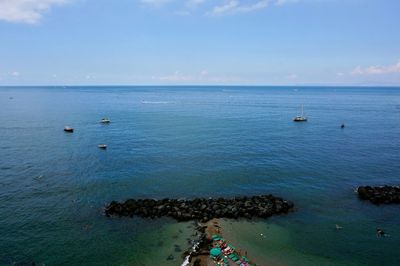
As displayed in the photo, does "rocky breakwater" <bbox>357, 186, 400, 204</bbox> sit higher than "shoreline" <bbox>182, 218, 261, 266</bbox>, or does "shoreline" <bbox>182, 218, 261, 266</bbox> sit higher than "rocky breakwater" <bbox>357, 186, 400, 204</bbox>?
"rocky breakwater" <bbox>357, 186, 400, 204</bbox>

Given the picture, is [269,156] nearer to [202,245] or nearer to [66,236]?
[202,245]

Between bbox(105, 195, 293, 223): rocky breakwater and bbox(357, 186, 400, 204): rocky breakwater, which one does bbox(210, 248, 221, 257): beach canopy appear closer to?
bbox(105, 195, 293, 223): rocky breakwater

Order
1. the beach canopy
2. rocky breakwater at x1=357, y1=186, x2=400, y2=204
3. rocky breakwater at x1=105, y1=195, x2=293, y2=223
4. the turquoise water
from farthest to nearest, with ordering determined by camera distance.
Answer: rocky breakwater at x1=357, y1=186, x2=400, y2=204 → rocky breakwater at x1=105, y1=195, x2=293, y2=223 → the turquoise water → the beach canopy

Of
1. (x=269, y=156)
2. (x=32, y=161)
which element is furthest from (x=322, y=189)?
(x=32, y=161)

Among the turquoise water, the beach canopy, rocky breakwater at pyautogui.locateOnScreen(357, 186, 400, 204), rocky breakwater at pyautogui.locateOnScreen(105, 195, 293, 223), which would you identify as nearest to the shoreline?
the beach canopy

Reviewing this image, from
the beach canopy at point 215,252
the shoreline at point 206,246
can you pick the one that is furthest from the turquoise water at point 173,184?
the beach canopy at point 215,252

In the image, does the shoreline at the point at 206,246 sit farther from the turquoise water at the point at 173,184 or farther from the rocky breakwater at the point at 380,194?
the rocky breakwater at the point at 380,194
